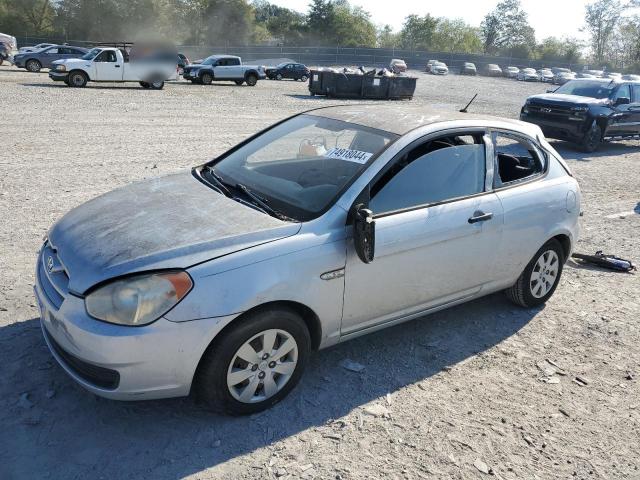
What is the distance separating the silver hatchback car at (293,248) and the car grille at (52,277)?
0.5 inches

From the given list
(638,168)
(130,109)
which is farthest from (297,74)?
(638,168)

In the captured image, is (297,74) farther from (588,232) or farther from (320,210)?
(320,210)

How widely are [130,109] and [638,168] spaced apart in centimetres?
1296

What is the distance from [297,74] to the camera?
37.8 meters

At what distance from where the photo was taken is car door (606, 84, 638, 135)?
44.3 ft

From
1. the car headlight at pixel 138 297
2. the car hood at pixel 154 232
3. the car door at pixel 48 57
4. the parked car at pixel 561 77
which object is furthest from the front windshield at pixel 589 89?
the parked car at pixel 561 77

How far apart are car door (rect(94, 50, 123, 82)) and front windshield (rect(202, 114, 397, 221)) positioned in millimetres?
20285

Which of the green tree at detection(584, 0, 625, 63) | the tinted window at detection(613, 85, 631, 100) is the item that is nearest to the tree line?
the green tree at detection(584, 0, 625, 63)

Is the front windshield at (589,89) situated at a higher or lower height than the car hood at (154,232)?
higher

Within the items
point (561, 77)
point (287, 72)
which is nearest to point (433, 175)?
A: point (287, 72)

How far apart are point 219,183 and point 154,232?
892 mm

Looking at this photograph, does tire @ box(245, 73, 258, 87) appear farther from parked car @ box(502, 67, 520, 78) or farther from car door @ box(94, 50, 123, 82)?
parked car @ box(502, 67, 520, 78)

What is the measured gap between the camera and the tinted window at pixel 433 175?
3.59 meters

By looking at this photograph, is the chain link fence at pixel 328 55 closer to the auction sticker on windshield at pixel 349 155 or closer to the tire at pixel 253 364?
the auction sticker on windshield at pixel 349 155
